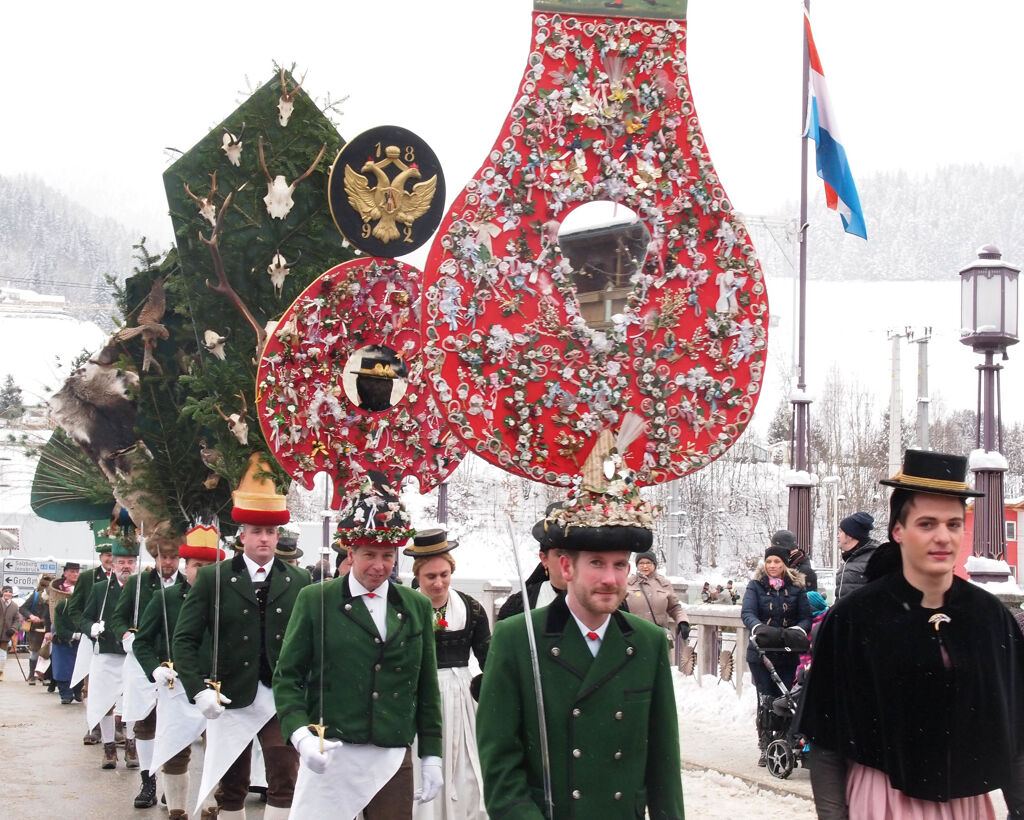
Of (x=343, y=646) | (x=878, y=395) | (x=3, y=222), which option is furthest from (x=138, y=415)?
(x=3, y=222)

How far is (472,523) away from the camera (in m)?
70.1

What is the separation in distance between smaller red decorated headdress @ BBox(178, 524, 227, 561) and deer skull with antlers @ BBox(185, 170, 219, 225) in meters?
2.36

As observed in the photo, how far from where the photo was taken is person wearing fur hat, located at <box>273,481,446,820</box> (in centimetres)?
708

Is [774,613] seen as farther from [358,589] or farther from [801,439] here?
[358,589]

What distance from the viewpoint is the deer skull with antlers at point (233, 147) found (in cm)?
1121

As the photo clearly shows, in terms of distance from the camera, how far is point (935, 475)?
473 cm

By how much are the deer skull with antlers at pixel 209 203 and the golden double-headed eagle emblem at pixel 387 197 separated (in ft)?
5.76

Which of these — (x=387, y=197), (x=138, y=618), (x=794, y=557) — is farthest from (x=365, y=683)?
(x=138, y=618)

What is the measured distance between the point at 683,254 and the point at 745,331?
492 millimetres

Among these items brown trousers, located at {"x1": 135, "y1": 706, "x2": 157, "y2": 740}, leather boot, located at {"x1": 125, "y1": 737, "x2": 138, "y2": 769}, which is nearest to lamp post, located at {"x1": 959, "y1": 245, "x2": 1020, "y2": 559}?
brown trousers, located at {"x1": 135, "y1": 706, "x2": 157, "y2": 740}

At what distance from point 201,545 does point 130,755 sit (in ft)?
12.6

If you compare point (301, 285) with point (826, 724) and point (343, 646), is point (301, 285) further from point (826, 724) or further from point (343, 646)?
point (826, 724)

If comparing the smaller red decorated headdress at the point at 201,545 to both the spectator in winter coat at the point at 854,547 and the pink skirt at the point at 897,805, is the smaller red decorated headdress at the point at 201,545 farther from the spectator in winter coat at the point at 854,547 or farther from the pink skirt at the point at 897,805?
the pink skirt at the point at 897,805

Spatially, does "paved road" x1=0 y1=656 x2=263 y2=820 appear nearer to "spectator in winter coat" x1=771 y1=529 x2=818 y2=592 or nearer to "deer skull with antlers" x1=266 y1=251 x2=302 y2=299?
"deer skull with antlers" x1=266 y1=251 x2=302 y2=299
